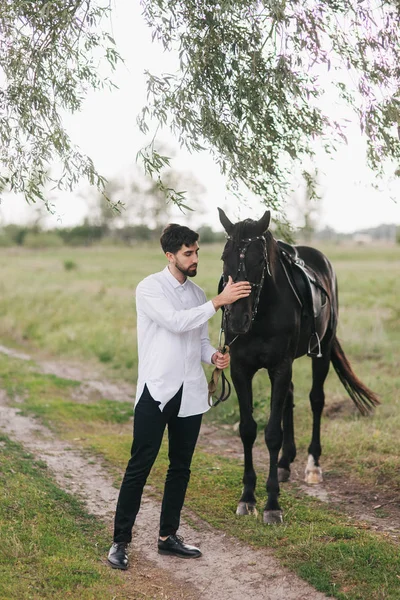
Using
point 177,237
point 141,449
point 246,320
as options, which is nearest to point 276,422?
point 246,320

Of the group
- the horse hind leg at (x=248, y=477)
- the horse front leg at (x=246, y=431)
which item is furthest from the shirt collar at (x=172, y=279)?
the horse hind leg at (x=248, y=477)

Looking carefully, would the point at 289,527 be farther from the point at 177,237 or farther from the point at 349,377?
the point at 349,377

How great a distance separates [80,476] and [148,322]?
279 cm

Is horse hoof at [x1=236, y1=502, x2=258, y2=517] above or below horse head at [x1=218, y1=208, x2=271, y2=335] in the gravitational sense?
below

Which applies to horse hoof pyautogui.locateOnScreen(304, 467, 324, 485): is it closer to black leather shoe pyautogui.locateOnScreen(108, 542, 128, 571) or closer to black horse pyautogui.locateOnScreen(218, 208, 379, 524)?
black horse pyautogui.locateOnScreen(218, 208, 379, 524)

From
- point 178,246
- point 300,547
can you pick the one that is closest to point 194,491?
point 300,547

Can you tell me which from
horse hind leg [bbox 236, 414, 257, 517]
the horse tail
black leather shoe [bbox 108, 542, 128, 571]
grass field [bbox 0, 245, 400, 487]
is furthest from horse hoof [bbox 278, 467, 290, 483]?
black leather shoe [bbox 108, 542, 128, 571]

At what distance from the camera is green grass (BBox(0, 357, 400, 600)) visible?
4.23 metres

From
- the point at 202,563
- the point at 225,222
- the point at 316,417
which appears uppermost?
the point at 225,222

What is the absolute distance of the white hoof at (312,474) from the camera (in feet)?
22.3

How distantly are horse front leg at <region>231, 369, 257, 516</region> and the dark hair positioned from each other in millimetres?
1668

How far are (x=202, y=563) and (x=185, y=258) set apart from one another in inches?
91.3

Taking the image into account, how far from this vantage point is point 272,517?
212 inches

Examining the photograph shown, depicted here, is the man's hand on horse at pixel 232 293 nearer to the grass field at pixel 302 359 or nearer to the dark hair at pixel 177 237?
the dark hair at pixel 177 237
